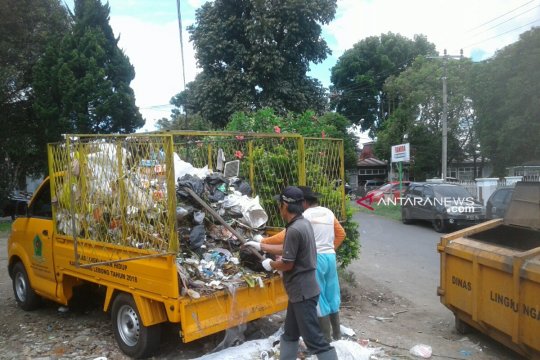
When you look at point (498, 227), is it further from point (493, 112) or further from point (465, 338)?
point (493, 112)

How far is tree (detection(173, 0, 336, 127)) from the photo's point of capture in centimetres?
1747

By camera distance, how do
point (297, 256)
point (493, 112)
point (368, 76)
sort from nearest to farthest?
point (297, 256), point (493, 112), point (368, 76)

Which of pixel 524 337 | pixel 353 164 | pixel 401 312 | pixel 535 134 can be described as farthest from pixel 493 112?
pixel 524 337

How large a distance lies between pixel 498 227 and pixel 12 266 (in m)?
6.54

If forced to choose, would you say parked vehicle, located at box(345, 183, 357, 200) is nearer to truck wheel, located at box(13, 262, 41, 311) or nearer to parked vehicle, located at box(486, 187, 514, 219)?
parked vehicle, located at box(486, 187, 514, 219)

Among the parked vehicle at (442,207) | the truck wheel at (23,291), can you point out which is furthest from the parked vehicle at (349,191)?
the truck wheel at (23,291)

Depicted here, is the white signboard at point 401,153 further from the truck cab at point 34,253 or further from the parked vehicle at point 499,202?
the truck cab at point 34,253

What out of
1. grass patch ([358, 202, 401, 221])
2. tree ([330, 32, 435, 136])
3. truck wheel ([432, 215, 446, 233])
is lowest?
grass patch ([358, 202, 401, 221])

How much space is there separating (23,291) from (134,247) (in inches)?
116

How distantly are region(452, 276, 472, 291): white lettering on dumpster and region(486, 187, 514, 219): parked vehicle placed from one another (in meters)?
8.50

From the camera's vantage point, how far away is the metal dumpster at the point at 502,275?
4.20 m

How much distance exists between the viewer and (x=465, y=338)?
213 inches

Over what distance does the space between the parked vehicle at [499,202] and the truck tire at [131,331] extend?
11043 mm

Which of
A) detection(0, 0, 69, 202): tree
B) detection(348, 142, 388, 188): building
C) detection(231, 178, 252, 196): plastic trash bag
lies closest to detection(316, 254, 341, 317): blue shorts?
detection(231, 178, 252, 196): plastic trash bag
